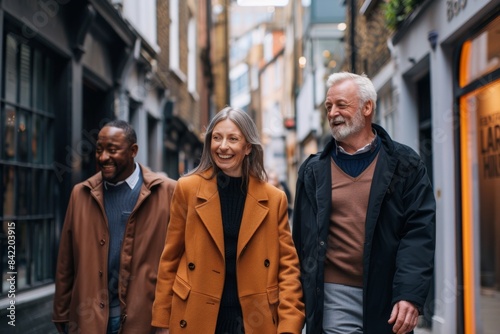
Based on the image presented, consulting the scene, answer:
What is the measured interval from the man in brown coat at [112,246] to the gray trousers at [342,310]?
1185 millimetres

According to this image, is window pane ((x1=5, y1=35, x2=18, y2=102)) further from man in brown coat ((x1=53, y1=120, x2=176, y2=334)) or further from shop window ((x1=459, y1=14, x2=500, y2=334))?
shop window ((x1=459, y1=14, x2=500, y2=334))

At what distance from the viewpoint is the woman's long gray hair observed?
371 cm

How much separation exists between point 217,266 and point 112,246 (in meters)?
0.94

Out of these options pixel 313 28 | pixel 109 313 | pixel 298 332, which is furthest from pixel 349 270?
pixel 313 28

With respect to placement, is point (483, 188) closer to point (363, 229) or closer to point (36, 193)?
point (363, 229)

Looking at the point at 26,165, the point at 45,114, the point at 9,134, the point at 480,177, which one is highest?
the point at 45,114

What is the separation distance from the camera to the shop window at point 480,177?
6309 millimetres

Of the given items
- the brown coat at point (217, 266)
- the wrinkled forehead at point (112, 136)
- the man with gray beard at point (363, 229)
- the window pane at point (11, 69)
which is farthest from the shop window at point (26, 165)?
the man with gray beard at point (363, 229)

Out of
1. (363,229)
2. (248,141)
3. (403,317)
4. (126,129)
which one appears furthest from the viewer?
(126,129)

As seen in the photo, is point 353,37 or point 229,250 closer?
point 229,250

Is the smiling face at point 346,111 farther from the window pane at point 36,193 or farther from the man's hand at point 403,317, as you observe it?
the window pane at point 36,193

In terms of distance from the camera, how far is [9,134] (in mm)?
6039

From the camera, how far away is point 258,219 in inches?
144

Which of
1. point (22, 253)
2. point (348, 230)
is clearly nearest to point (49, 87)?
point (22, 253)
